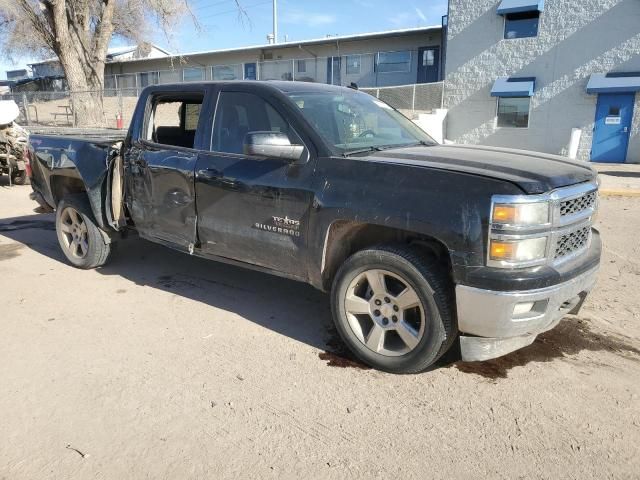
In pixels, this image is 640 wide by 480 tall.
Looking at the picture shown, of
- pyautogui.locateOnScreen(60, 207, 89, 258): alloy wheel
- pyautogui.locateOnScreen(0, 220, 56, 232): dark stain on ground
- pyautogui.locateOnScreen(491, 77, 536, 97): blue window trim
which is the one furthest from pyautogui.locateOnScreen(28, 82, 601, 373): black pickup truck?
pyautogui.locateOnScreen(491, 77, 536, 97): blue window trim

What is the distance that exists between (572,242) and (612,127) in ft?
59.0

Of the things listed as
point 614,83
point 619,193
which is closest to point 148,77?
point 614,83

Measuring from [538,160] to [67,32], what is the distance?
74.3 feet

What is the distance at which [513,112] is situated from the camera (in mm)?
20391

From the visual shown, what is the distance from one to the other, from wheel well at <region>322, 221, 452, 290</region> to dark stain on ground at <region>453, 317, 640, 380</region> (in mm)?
816

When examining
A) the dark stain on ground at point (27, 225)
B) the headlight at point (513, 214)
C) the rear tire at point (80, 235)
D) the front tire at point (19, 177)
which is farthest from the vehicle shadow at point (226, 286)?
the front tire at point (19, 177)

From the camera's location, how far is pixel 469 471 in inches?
103

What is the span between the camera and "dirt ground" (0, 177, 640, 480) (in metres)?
2.69

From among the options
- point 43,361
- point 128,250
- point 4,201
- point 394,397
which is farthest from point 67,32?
point 394,397

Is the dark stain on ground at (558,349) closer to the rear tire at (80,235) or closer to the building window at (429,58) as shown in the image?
the rear tire at (80,235)

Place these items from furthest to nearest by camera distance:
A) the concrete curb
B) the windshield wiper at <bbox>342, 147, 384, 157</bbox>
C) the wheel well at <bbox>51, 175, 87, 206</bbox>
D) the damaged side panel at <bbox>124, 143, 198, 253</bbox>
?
the concrete curb < the wheel well at <bbox>51, 175, 87, 206</bbox> < the damaged side panel at <bbox>124, 143, 198, 253</bbox> < the windshield wiper at <bbox>342, 147, 384, 157</bbox>

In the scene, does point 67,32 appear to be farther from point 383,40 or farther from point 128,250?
point 128,250

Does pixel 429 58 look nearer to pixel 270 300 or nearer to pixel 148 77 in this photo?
pixel 148 77

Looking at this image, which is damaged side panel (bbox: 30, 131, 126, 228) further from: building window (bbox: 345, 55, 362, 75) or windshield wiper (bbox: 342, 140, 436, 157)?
building window (bbox: 345, 55, 362, 75)
